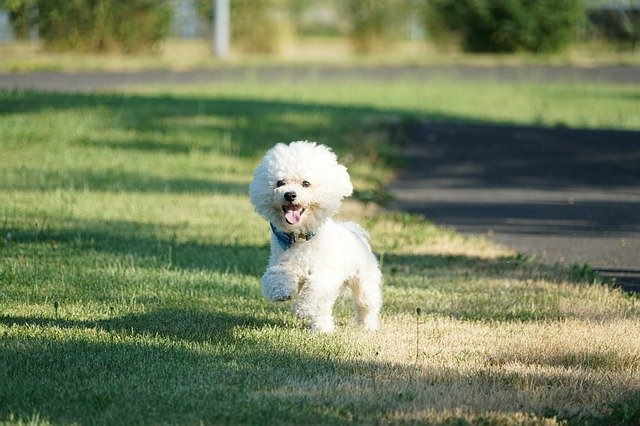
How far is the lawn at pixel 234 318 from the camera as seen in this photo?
5855mm

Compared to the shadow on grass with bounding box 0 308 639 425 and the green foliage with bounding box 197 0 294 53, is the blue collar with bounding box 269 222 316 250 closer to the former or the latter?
the shadow on grass with bounding box 0 308 639 425

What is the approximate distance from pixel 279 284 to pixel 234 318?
853 mm

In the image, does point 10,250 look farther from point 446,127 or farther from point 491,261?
point 446,127

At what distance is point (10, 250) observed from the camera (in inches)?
396

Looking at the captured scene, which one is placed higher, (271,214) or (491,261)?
(271,214)

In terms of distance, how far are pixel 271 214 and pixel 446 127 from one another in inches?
494

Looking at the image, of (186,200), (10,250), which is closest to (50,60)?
(186,200)

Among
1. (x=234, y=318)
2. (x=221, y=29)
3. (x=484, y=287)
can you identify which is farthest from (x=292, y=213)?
(x=221, y=29)

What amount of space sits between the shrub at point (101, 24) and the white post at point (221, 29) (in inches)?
69.1

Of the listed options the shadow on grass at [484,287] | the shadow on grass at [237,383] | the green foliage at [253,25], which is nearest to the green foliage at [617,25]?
the green foliage at [253,25]

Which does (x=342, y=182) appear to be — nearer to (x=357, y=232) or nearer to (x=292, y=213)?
(x=292, y=213)

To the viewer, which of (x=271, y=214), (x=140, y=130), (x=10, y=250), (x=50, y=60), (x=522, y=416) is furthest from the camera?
(x=50, y=60)

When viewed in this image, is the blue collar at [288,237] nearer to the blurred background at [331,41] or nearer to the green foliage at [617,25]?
the blurred background at [331,41]

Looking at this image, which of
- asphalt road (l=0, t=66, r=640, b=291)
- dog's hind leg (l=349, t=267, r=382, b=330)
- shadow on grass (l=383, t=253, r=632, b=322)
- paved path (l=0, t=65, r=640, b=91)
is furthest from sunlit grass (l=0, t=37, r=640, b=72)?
dog's hind leg (l=349, t=267, r=382, b=330)
